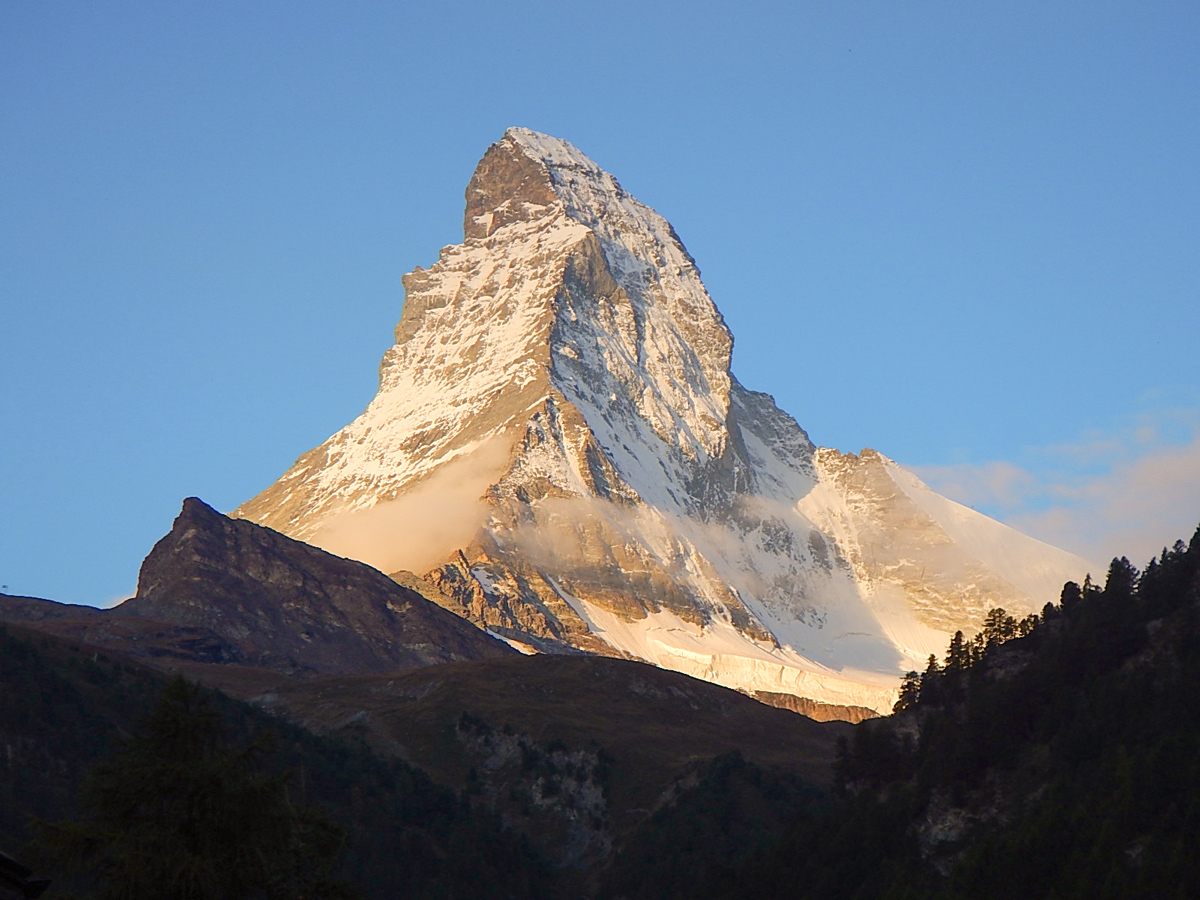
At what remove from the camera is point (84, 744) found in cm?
11481

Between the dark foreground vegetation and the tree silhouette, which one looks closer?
the tree silhouette

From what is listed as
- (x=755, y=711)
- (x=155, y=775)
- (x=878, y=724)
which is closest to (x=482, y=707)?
(x=755, y=711)

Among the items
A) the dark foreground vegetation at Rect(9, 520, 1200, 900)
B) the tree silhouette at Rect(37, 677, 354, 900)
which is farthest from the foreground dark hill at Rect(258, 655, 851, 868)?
the tree silhouette at Rect(37, 677, 354, 900)

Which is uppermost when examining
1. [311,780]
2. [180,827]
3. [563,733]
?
[563,733]

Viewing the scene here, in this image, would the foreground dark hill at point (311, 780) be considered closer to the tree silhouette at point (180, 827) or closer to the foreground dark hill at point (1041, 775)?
the foreground dark hill at point (1041, 775)

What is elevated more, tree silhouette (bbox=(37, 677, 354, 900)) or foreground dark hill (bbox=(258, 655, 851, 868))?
foreground dark hill (bbox=(258, 655, 851, 868))

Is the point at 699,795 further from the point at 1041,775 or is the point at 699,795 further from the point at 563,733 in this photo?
the point at 1041,775

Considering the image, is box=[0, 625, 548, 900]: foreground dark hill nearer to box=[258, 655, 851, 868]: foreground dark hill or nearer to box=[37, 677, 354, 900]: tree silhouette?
box=[258, 655, 851, 868]: foreground dark hill

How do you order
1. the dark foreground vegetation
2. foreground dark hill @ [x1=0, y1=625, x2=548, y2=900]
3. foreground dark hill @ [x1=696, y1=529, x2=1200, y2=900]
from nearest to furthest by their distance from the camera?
the dark foreground vegetation
foreground dark hill @ [x1=696, y1=529, x2=1200, y2=900]
foreground dark hill @ [x1=0, y1=625, x2=548, y2=900]

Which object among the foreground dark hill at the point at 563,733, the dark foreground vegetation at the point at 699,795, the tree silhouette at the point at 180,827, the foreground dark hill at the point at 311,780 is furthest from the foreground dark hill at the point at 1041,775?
the tree silhouette at the point at 180,827

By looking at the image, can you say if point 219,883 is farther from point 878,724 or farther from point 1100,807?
point 878,724

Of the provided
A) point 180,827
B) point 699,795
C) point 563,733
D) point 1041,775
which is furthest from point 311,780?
point 180,827

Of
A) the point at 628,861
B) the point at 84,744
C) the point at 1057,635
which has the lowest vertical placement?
the point at 628,861

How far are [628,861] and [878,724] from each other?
77.3ft
